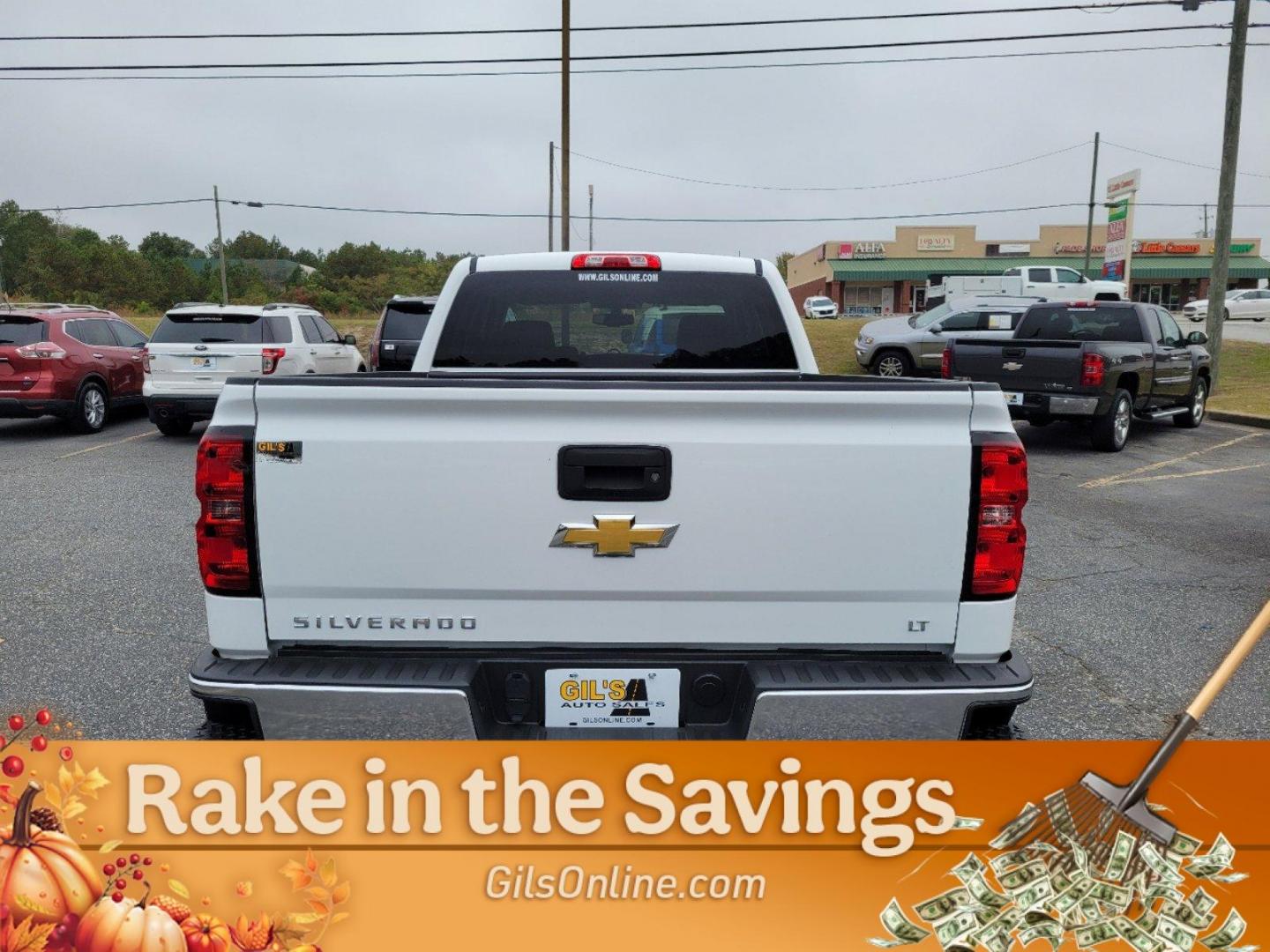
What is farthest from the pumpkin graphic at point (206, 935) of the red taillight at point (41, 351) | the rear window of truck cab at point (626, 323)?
the red taillight at point (41, 351)

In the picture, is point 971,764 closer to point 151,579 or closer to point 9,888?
point 9,888

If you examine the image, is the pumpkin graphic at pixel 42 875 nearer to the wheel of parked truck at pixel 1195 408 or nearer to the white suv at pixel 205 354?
the white suv at pixel 205 354

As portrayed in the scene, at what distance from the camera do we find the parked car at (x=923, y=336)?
20.0 meters

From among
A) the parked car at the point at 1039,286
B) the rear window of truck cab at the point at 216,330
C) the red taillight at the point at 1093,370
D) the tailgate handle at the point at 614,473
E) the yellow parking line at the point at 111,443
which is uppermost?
the parked car at the point at 1039,286

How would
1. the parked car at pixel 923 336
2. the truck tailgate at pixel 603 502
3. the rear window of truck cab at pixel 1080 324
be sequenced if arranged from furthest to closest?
the parked car at pixel 923 336 < the rear window of truck cab at pixel 1080 324 < the truck tailgate at pixel 603 502

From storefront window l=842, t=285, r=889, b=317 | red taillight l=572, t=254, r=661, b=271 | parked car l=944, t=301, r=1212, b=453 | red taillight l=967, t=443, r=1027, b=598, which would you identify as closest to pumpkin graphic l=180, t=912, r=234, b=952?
red taillight l=967, t=443, r=1027, b=598

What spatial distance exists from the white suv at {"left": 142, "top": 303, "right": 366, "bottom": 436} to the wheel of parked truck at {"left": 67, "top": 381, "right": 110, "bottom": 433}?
133 centimetres

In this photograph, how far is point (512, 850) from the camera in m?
2.29

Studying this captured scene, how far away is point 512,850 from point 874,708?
3.11 feet

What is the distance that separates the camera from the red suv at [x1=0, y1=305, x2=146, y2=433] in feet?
43.1

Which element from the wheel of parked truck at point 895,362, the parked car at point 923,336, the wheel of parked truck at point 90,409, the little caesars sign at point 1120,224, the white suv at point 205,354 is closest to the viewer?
the white suv at point 205,354

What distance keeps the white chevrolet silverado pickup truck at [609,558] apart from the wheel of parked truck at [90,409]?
13.0 m

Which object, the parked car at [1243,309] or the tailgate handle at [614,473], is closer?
the tailgate handle at [614,473]

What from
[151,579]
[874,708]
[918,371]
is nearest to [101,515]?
[151,579]
